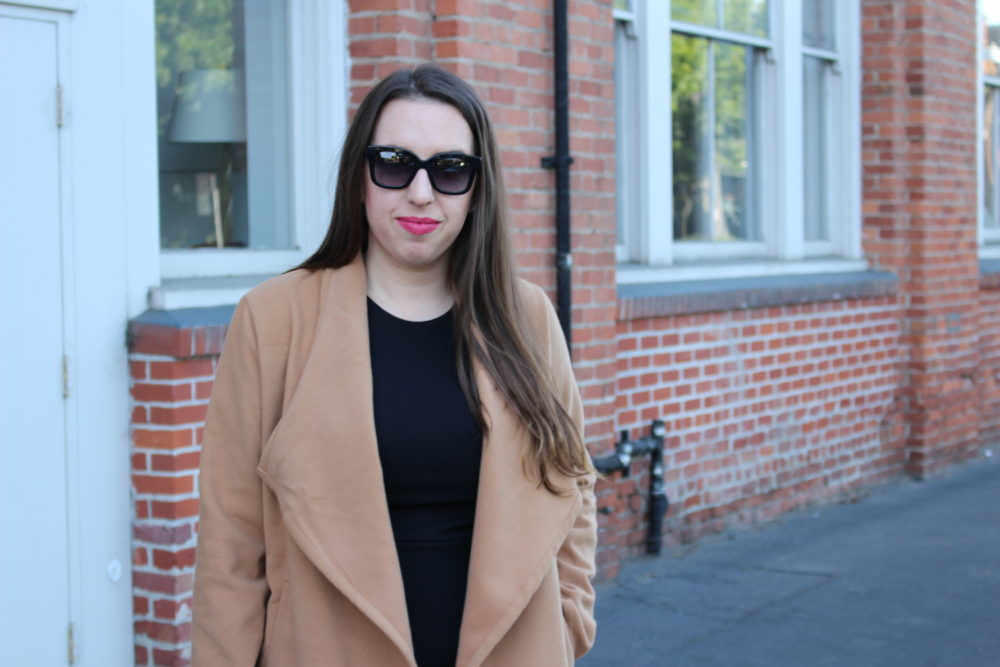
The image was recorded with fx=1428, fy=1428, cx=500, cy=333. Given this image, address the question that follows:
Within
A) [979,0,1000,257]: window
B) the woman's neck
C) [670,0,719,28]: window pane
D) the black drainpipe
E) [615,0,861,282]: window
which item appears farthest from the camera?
[979,0,1000,257]: window

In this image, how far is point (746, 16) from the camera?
8469 mm

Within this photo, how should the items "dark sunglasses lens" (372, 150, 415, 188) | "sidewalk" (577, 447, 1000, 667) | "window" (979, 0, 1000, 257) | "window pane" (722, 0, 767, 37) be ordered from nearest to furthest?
"dark sunglasses lens" (372, 150, 415, 188), "sidewalk" (577, 447, 1000, 667), "window pane" (722, 0, 767, 37), "window" (979, 0, 1000, 257)

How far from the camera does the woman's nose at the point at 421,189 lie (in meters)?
2.52

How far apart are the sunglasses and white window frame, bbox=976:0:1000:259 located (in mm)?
8468

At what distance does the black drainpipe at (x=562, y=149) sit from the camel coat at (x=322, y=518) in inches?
148

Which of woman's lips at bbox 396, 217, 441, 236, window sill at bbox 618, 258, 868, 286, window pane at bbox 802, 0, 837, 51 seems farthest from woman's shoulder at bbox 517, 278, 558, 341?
window pane at bbox 802, 0, 837, 51

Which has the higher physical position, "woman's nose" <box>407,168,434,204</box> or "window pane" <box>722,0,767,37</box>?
"window pane" <box>722,0,767,37</box>

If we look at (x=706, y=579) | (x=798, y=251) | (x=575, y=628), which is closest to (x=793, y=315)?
(x=798, y=251)

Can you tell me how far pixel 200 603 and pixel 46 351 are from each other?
2.31m

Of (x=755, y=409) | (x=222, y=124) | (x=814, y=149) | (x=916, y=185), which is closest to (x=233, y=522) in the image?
(x=222, y=124)

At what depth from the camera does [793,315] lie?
27.4ft

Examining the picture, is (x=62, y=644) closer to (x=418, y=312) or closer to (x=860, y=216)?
(x=418, y=312)

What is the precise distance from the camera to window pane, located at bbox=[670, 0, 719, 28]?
25.6 ft

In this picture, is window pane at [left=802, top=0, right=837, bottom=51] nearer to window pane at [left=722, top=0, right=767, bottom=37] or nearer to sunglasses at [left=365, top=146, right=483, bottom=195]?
window pane at [left=722, top=0, right=767, bottom=37]
